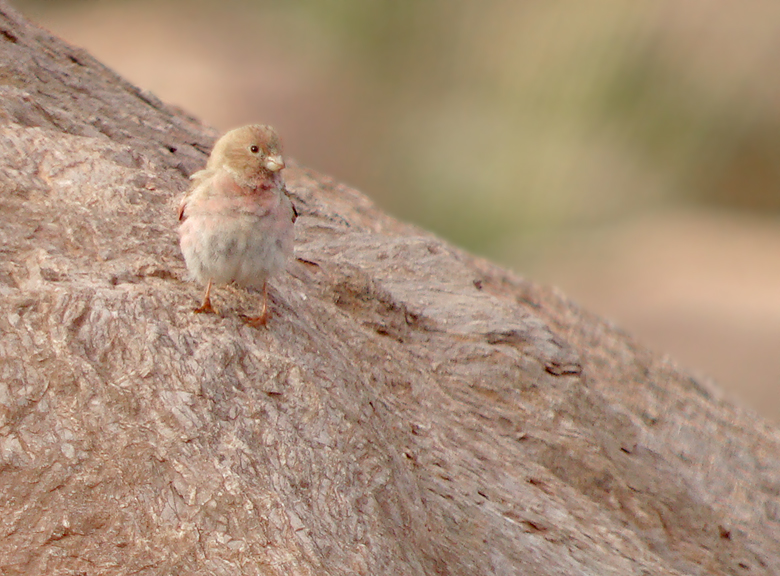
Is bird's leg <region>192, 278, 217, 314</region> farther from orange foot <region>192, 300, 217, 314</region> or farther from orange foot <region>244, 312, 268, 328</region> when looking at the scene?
orange foot <region>244, 312, 268, 328</region>

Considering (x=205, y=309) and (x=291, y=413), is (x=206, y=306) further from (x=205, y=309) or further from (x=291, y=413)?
(x=291, y=413)

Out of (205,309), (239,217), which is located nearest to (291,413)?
(205,309)

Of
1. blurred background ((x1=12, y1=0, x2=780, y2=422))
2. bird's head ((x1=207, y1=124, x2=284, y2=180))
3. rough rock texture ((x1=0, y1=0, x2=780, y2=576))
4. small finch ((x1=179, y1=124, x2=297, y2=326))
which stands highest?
blurred background ((x1=12, y1=0, x2=780, y2=422))

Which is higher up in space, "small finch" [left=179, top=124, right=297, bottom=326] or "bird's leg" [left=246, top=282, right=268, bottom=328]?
"small finch" [left=179, top=124, right=297, bottom=326]

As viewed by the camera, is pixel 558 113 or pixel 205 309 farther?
pixel 558 113

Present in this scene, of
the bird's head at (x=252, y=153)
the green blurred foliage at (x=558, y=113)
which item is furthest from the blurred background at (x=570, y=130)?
the bird's head at (x=252, y=153)

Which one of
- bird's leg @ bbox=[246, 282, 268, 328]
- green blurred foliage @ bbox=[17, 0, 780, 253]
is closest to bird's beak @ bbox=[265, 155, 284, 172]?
bird's leg @ bbox=[246, 282, 268, 328]

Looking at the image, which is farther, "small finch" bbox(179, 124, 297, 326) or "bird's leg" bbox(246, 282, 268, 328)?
"bird's leg" bbox(246, 282, 268, 328)
